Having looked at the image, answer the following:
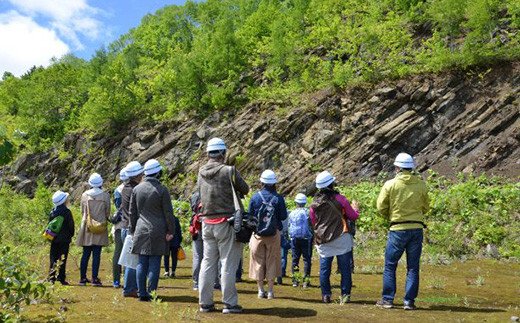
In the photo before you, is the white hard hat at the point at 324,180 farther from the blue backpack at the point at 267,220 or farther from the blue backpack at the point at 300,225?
the blue backpack at the point at 300,225

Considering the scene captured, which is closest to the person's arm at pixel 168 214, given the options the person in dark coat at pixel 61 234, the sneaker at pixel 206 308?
the sneaker at pixel 206 308

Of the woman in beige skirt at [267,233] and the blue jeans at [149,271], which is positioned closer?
the blue jeans at [149,271]

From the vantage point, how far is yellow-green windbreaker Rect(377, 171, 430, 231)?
297 inches

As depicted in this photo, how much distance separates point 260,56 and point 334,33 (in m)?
6.09

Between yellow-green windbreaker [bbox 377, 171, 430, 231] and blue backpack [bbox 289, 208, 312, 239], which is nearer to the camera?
yellow-green windbreaker [bbox 377, 171, 430, 231]

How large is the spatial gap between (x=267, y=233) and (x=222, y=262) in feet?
4.86

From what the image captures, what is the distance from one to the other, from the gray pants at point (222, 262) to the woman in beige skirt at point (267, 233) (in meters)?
1.33

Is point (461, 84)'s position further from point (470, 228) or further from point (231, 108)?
point (231, 108)

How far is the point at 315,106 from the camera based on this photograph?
29.0 metres

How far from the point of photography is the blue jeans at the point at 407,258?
294 inches

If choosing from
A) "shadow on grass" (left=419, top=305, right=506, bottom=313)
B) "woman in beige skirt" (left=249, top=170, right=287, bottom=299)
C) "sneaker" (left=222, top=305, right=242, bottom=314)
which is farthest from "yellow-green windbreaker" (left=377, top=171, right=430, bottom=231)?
"sneaker" (left=222, top=305, right=242, bottom=314)

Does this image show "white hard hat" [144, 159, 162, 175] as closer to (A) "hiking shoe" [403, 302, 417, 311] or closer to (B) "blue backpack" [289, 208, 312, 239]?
(B) "blue backpack" [289, 208, 312, 239]

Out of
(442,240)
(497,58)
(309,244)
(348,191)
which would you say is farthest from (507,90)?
(309,244)

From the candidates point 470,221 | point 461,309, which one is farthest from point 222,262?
point 470,221
